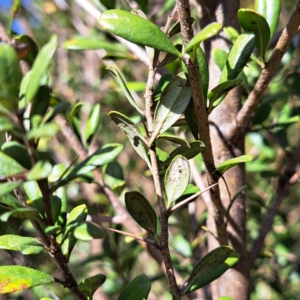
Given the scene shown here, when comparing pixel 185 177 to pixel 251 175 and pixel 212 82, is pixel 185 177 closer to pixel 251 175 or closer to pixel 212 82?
pixel 212 82

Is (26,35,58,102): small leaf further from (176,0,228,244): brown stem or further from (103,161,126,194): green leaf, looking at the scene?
(103,161,126,194): green leaf

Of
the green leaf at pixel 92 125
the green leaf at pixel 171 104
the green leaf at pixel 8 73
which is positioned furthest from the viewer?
the green leaf at pixel 92 125

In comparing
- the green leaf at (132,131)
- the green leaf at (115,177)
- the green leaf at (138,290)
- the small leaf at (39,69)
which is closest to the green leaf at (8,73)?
the small leaf at (39,69)

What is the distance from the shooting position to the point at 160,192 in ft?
1.35

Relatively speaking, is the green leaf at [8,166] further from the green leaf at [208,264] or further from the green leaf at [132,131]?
the green leaf at [208,264]

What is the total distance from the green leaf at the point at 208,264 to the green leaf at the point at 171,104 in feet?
0.43

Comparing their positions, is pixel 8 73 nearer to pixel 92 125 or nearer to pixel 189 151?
pixel 189 151

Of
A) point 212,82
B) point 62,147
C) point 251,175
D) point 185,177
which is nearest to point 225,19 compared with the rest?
point 212,82

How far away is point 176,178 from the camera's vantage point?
420mm

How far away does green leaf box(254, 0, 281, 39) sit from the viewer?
0.49 m

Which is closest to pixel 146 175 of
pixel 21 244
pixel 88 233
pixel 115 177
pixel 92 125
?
pixel 115 177

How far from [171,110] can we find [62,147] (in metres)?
0.89

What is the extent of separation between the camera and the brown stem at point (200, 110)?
35 cm

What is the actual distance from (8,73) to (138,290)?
0.25 meters
